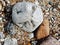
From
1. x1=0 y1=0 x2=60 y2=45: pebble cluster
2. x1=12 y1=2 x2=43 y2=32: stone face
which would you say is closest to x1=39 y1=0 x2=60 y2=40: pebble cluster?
x1=0 y1=0 x2=60 y2=45: pebble cluster

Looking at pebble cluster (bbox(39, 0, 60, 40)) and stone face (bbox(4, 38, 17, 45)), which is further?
pebble cluster (bbox(39, 0, 60, 40))

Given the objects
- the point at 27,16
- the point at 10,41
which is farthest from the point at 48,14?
the point at 10,41

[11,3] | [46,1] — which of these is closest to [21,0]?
[11,3]

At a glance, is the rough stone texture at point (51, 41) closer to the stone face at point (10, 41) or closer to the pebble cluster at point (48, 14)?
the pebble cluster at point (48, 14)

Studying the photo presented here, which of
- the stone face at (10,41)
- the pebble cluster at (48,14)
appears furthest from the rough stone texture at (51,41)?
the stone face at (10,41)

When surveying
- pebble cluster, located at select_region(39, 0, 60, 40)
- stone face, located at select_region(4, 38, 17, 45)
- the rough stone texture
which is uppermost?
pebble cluster, located at select_region(39, 0, 60, 40)

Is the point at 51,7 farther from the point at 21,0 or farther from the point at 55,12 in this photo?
the point at 21,0

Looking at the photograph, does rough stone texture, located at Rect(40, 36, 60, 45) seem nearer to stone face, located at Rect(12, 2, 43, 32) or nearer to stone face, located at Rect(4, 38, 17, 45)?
stone face, located at Rect(12, 2, 43, 32)

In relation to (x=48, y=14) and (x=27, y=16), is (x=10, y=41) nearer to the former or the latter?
(x=27, y=16)
